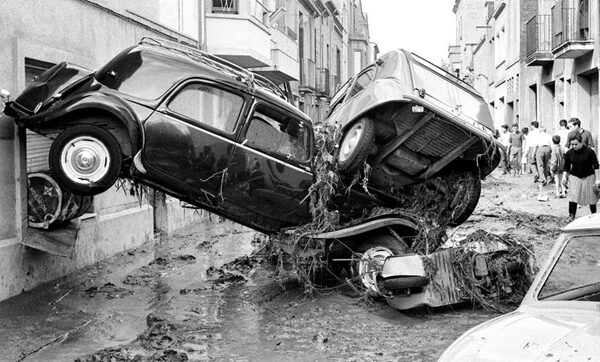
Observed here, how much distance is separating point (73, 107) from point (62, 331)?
226cm

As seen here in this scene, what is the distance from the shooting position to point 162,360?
5965 millimetres

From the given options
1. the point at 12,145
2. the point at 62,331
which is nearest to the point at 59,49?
the point at 12,145

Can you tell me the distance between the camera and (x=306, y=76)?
35.2 metres

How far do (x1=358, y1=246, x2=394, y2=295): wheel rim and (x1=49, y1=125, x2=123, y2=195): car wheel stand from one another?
113 inches

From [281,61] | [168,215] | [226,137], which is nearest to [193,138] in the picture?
[226,137]

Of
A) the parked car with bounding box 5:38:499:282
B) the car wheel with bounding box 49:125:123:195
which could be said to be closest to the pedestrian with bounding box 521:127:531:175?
the parked car with bounding box 5:38:499:282

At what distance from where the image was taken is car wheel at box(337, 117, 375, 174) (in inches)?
341

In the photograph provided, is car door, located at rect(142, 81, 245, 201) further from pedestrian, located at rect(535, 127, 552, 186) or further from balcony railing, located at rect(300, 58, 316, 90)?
balcony railing, located at rect(300, 58, 316, 90)

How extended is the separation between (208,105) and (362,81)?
2860mm

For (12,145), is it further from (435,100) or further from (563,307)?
(563,307)

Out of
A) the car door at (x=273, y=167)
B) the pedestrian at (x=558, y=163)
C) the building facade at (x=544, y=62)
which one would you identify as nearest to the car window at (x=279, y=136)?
the car door at (x=273, y=167)

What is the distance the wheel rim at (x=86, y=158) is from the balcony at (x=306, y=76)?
27268 mm

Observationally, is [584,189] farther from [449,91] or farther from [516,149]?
[516,149]

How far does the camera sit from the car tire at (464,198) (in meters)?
9.39
